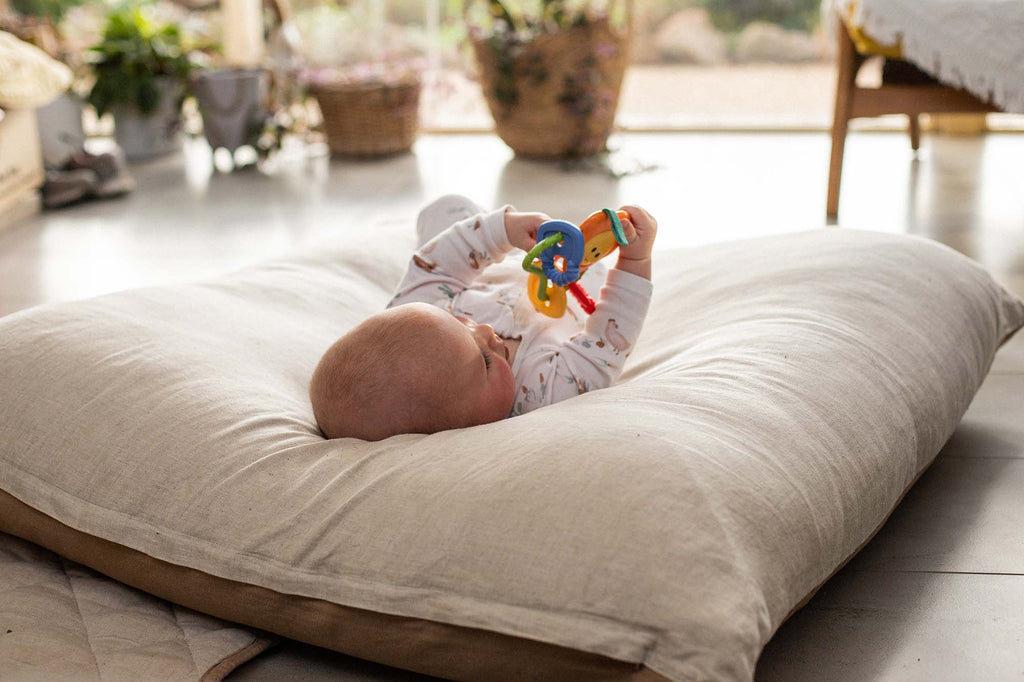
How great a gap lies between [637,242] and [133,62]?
2978 mm

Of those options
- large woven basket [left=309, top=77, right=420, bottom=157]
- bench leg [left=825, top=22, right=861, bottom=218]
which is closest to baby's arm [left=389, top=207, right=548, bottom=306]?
bench leg [left=825, top=22, right=861, bottom=218]

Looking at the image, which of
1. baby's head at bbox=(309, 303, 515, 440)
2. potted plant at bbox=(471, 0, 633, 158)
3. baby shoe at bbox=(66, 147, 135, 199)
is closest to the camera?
baby's head at bbox=(309, 303, 515, 440)

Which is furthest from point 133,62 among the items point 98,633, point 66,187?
point 98,633

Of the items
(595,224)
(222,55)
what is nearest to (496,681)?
(595,224)

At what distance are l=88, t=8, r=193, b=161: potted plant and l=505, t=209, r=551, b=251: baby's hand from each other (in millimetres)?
2760

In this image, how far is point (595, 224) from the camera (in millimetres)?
1454

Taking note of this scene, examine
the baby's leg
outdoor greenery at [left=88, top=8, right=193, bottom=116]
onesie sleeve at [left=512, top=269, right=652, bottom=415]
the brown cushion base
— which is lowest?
the brown cushion base

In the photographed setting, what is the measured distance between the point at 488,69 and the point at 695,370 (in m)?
2.69

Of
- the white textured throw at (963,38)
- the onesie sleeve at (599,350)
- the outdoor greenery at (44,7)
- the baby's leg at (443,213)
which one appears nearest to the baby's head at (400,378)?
the onesie sleeve at (599,350)

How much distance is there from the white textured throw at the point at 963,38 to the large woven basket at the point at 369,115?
1.71 m

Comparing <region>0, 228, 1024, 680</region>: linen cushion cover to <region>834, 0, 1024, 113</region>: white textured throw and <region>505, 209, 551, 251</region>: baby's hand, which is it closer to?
<region>505, 209, 551, 251</region>: baby's hand

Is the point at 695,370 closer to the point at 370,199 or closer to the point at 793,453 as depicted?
the point at 793,453

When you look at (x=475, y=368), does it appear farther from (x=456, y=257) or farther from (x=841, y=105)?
(x=841, y=105)

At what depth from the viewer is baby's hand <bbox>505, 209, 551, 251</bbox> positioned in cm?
157
